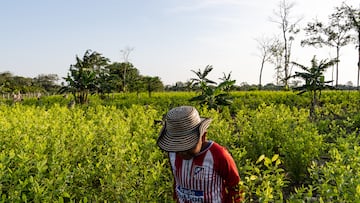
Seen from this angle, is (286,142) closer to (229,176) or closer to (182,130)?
(229,176)

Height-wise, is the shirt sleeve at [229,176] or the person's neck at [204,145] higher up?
the person's neck at [204,145]

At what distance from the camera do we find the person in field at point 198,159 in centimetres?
226

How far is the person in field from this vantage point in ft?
7.40

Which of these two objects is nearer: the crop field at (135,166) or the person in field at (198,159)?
the person in field at (198,159)

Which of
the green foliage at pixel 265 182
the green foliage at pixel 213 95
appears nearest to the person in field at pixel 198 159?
the green foliage at pixel 265 182

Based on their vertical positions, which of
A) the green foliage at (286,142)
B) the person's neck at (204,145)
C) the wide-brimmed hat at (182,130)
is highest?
the wide-brimmed hat at (182,130)

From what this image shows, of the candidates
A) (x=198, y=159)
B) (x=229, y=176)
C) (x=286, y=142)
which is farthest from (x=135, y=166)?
(x=286, y=142)

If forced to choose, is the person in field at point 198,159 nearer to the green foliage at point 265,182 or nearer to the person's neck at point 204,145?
the person's neck at point 204,145

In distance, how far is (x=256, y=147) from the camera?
5934mm

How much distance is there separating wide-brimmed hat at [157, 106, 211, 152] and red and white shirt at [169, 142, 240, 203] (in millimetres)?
156

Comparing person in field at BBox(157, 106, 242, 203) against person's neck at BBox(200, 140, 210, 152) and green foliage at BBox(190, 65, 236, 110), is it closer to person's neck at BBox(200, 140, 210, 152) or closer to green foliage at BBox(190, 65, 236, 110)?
person's neck at BBox(200, 140, 210, 152)

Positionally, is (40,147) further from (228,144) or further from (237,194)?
(228,144)

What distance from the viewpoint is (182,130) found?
7.43 feet

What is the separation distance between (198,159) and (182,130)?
223 mm
